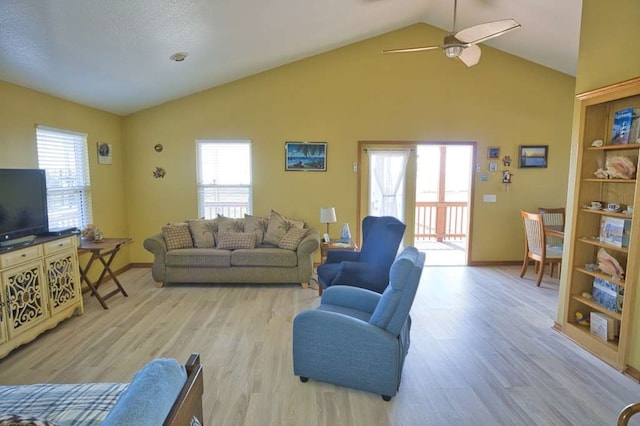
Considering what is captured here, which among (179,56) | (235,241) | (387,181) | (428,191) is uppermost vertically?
(179,56)

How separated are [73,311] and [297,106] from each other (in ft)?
12.9

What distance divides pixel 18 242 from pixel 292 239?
9.21ft

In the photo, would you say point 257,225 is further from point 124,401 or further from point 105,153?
point 124,401

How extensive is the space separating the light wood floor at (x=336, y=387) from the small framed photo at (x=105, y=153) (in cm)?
193

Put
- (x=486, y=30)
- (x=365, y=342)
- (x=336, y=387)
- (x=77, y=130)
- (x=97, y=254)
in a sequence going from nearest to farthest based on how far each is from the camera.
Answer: (x=365, y=342)
(x=336, y=387)
(x=486, y=30)
(x=97, y=254)
(x=77, y=130)

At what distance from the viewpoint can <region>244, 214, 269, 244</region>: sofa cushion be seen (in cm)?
492

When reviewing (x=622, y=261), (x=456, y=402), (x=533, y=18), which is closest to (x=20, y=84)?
(x=456, y=402)

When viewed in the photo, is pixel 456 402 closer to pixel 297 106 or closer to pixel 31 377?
pixel 31 377

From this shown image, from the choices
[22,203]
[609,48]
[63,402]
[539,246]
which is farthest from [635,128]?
[22,203]

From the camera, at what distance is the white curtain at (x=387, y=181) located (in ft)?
17.9

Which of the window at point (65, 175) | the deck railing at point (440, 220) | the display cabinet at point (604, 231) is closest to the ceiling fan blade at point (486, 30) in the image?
the display cabinet at point (604, 231)

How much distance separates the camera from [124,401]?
931mm

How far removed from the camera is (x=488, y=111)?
17.7 ft

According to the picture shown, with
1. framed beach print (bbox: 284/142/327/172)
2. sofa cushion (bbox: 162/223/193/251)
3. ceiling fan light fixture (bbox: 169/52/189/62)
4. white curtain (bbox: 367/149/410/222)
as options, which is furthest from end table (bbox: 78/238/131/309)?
white curtain (bbox: 367/149/410/222)
